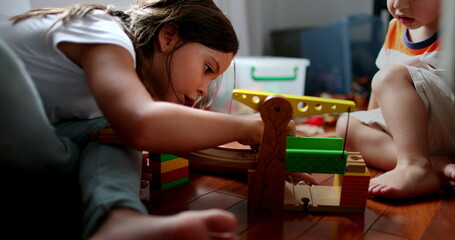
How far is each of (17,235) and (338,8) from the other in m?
2.24

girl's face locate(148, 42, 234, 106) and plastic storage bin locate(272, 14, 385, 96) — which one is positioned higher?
girl's face locate(148, 42, 234, 106)

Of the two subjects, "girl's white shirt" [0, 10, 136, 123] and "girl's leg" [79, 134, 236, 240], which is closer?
"girl's leg" [79, 134, 236, 240]

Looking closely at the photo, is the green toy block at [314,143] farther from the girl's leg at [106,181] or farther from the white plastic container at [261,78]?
the white plastic container at [261,78]

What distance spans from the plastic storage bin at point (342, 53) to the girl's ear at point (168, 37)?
1340 millimetres

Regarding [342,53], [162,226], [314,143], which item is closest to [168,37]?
[314,143]

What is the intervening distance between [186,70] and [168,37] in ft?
0.26

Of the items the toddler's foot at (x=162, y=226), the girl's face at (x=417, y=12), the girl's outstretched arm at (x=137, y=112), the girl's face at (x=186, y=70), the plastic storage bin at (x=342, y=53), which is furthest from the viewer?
the plastic storage bin at (x=342, y=53)

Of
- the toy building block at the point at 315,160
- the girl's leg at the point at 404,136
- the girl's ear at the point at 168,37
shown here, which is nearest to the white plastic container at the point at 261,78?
the girl's leg at the point at 404,136

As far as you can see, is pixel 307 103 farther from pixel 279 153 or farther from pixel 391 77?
pixel 391 77

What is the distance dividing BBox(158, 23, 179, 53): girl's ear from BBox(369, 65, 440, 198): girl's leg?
0.51 metres

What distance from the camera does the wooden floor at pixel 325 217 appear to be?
27.6 inches

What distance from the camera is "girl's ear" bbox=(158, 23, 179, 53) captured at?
0.83 m

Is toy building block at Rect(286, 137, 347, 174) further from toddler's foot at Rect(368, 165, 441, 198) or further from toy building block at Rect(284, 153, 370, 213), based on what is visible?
toddler's foot at Rect(368, 165, 441, 198)

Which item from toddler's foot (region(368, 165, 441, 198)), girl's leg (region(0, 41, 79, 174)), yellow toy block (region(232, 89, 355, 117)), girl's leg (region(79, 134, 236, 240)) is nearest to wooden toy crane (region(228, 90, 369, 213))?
yellow toy block (region(232, 89, 355, 117))
